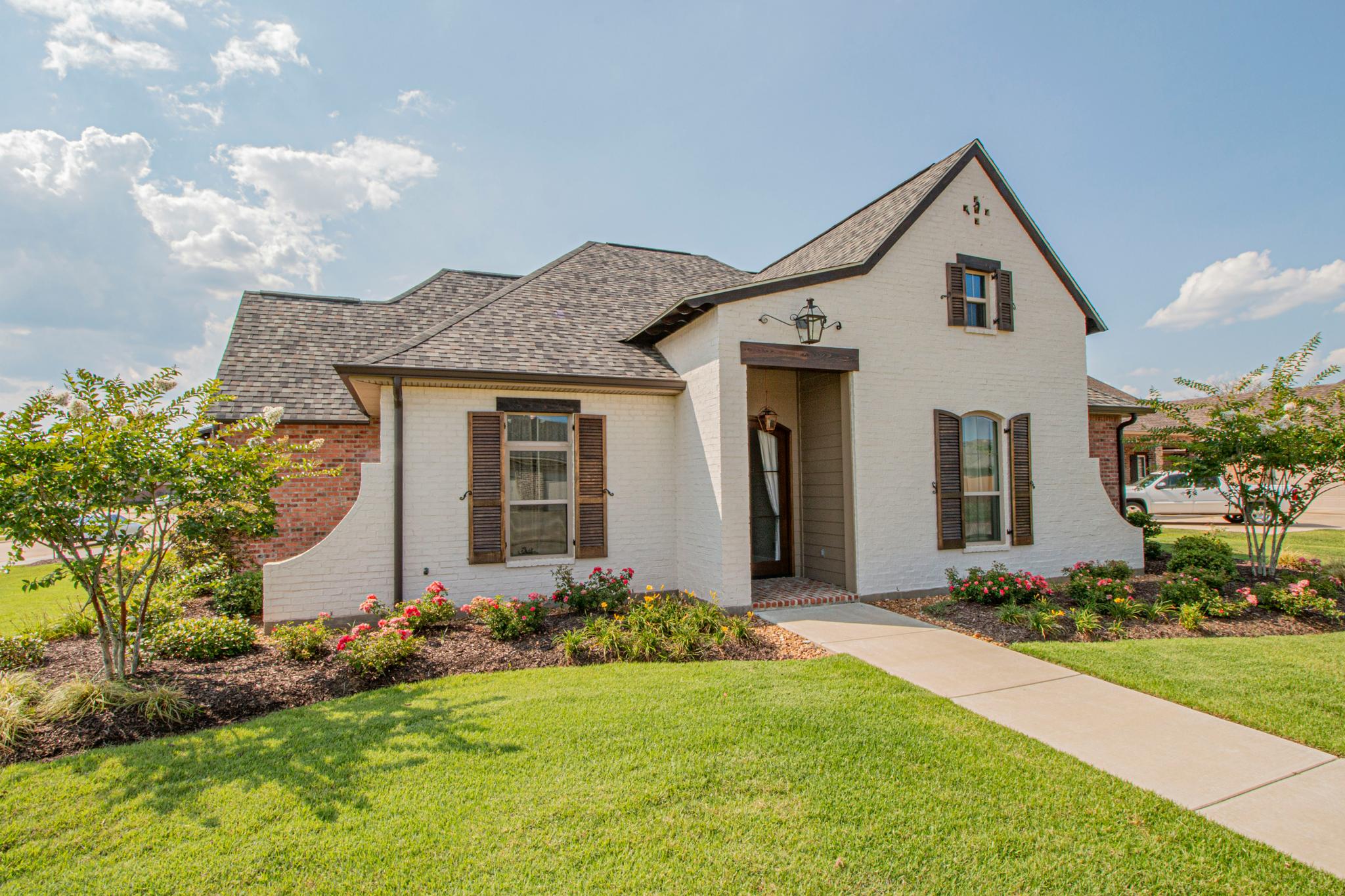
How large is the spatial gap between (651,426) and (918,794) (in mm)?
6268

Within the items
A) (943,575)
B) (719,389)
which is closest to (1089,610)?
(943,575)

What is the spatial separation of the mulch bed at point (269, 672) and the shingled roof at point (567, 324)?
3.30m

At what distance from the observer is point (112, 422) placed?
17.0 ft

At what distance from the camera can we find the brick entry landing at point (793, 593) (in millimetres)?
8016

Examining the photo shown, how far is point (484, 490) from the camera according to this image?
8102mm

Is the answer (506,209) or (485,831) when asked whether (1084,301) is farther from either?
(485,831)

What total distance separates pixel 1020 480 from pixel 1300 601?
3.32 metres

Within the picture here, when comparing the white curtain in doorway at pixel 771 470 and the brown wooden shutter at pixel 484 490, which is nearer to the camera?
the brown wooden shutter at pixel 484 490

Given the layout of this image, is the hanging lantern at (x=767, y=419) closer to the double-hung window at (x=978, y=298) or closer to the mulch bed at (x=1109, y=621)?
the mulch bed at (x=1109, y=621)

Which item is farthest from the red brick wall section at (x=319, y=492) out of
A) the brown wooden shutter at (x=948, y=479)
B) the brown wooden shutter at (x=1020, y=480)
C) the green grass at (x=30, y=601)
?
the brown wooden shutter at (x=1020, y=480)

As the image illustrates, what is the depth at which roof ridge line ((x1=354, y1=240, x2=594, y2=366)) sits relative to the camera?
7770 millimetres

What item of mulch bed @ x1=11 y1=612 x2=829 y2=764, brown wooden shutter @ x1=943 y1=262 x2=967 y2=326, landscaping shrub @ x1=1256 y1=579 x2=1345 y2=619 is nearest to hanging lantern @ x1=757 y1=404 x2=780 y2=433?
brown wooden shutter @ x1=943 y1=262 x2=967 y2=326

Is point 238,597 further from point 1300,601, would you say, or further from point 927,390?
point 1300,601

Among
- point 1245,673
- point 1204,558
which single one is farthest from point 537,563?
point 1204,558
